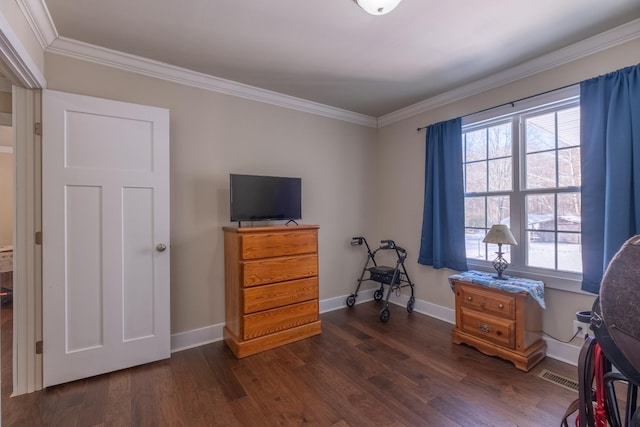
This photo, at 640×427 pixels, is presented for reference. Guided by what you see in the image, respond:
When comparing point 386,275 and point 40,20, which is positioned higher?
point 40,20

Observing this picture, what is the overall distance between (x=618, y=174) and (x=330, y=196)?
254 cm

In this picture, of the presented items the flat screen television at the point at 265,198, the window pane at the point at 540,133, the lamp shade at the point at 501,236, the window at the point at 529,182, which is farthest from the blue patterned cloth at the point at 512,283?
the flat screen television at the point at 265,198

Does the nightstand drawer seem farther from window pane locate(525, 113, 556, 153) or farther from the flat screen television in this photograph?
the flat screen television

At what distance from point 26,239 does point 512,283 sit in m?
3.67

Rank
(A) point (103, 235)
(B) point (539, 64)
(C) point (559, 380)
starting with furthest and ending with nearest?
(B) point (539, 64) < (A) point (103, 235) < (C) point (559, 380)

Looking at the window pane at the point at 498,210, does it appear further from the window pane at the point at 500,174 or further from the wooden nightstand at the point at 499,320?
the wooden nightstand at the point at 499,320

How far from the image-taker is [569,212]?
7.89 feet

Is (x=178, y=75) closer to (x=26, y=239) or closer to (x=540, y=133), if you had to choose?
(x=26, y=239)

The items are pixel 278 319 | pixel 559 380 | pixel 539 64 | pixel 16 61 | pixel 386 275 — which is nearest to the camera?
pixel 16 61

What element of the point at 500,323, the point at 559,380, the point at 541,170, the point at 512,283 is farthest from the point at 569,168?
the point at 559,380

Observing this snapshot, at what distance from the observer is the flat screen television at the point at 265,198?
270cm

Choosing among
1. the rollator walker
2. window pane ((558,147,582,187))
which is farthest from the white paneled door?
window pane ((558,147,582,187))

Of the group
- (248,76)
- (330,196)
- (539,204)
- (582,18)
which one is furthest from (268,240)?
(582,18)

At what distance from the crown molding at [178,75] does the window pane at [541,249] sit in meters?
2.48
